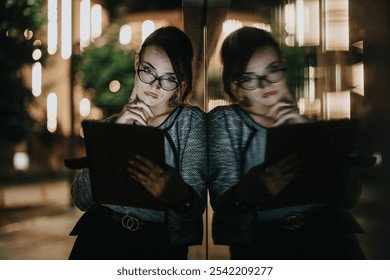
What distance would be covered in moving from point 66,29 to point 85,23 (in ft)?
0.49

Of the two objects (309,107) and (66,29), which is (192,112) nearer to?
(309,107)

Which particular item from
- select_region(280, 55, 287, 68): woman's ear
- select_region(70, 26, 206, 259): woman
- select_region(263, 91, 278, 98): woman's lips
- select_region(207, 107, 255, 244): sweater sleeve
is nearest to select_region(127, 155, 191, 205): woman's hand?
select_region(70, 26, 206, 259): woman

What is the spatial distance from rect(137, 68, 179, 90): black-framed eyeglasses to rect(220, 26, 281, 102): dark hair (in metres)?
0.36

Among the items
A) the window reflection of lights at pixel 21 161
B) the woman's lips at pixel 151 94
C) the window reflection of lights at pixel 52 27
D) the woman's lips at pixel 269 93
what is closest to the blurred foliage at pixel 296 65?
the woman's lips at pixel 269 93

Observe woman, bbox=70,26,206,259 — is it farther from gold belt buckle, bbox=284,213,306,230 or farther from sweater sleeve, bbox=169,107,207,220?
gold belt buckle, bbox=284,213,306,230

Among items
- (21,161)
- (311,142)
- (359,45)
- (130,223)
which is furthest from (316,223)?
(21,161)

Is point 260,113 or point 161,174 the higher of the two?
point 260,113

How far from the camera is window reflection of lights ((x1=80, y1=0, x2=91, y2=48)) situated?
342 cm

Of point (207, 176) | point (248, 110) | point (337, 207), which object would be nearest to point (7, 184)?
point (207, 176)

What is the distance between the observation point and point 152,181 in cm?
316

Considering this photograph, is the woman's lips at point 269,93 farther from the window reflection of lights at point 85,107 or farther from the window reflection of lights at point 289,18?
the window reflection of lights at point 85,107

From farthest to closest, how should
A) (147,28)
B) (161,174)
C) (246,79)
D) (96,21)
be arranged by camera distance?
(96,21)
(147,28)
(246,79)
(161,174)

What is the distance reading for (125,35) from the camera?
11.0 ft
